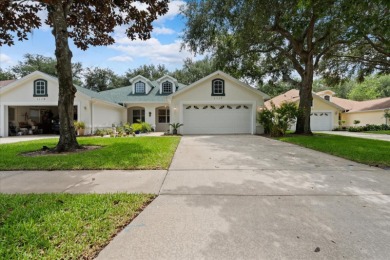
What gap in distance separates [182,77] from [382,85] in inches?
1653

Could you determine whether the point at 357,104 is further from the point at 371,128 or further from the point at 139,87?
the point at 139,87

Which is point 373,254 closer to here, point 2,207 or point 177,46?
point 2,207

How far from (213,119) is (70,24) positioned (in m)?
10.5

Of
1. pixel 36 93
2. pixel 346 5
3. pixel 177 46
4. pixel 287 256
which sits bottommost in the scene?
pixel 287 256

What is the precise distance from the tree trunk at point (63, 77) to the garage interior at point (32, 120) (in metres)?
9.95

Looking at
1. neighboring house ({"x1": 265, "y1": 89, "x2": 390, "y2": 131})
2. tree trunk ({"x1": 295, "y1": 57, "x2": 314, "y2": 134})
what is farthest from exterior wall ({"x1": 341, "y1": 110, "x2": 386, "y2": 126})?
tree trunk ({"x1": 295, "y1": 57, "x2": 314, "y2": 134})

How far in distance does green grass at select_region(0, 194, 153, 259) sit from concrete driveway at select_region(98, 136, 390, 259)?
0.21 metres

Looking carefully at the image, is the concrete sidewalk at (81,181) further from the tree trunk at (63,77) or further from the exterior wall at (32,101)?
the exterior wall at (32,101)

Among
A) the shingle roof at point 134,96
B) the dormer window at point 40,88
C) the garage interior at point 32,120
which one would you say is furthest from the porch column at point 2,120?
the shingle roof at point 134,96

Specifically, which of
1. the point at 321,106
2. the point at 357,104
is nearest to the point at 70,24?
the point at 321,106

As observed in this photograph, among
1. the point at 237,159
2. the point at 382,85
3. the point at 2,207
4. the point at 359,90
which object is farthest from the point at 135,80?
the point at 382,85

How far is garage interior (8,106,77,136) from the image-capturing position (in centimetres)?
1786

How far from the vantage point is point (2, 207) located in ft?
10.3

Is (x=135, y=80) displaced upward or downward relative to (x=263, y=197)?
upward
